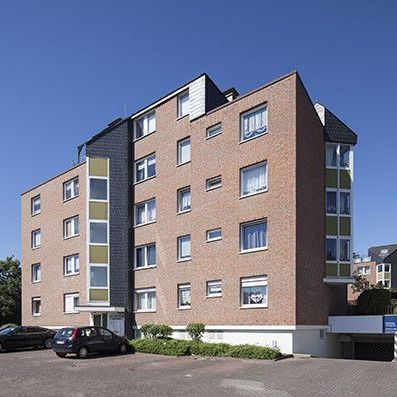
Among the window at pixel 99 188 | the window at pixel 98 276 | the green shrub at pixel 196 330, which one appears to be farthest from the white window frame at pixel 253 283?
the window at pixel 99 188

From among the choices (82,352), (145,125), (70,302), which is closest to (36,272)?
(70,302)

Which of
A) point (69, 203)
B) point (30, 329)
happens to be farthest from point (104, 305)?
point (69, 203)

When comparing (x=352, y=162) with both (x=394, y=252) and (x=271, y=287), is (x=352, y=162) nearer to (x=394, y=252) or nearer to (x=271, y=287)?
(x=271, y=287)

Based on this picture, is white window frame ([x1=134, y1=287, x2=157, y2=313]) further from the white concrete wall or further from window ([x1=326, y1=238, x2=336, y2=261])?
the white concrete wall

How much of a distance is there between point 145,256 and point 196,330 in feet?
24.3

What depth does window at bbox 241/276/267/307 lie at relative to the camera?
2628cm

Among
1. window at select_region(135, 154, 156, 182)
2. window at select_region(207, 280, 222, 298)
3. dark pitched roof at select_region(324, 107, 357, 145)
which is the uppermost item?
dark pitched roof at select_region(324, 107, 357, 145)

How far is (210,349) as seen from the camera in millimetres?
25172

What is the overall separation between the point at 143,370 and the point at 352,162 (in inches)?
643

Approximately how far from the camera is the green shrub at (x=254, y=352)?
2319cm

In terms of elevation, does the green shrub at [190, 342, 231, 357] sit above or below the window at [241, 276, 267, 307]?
below

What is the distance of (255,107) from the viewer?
2797cm

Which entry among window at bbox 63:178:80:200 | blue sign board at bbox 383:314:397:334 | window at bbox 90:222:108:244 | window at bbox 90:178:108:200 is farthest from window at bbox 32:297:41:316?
blue sign board at bbox 383:314:397:334

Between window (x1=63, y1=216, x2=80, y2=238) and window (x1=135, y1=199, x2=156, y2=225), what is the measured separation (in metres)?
5.18
